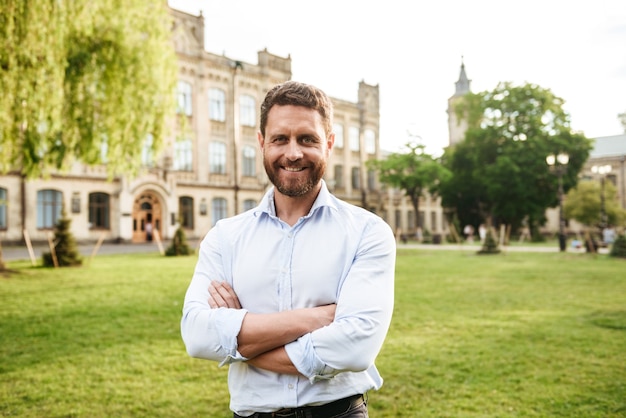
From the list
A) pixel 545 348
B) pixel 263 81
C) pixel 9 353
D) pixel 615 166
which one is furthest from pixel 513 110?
pixel 9 353

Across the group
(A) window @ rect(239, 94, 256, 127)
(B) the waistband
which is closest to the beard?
(B) the waistband

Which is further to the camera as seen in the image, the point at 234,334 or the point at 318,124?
the point at 318,124

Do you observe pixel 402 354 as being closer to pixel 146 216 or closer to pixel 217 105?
pixel 146 216

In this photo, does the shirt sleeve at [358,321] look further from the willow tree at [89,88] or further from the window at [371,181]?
the window at [371,181]

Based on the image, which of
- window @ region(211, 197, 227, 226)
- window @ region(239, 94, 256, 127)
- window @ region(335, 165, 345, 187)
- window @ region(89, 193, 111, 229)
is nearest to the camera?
window @ region(89, 193, 111, 229)

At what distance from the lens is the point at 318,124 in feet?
7.61

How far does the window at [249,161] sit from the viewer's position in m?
39.0

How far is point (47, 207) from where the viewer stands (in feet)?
95.2

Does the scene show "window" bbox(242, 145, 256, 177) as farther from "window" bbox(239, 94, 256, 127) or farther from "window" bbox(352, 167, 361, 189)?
"window" bbox(352, 167, 361, 189)

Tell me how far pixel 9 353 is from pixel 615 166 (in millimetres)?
72388

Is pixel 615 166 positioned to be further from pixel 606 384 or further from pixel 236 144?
pixel 606 384

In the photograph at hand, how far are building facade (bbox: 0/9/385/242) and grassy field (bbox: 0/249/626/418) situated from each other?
18.1 m

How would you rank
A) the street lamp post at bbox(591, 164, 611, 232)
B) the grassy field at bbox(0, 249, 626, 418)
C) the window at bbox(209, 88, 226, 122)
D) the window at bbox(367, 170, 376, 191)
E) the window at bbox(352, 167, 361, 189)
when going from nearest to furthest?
the grassy field at bbox(0, 249, 626, 418) → the street lamp post at bbox(591, 164, 611, 232) → the window at bbox(209, 88, 226, 122) → the window at bbox(352, 167, 361, 189) → the window at bbox(367, 170, 376, 191)

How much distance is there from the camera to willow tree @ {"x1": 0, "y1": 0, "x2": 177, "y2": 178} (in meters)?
9.94
